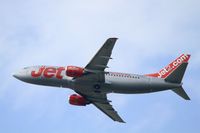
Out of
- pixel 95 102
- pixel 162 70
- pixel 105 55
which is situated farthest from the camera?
pixel 95 102

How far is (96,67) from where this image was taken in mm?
107750

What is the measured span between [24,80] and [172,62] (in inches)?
1093

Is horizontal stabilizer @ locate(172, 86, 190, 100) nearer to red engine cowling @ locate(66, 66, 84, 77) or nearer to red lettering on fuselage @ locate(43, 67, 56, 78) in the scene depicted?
red engine cowling @ locate(66, 66, 84, 77)

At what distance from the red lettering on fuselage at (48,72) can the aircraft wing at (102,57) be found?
21.8 feet

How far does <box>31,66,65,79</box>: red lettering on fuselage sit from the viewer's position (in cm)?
11256

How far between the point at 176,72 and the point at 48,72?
2355 cm

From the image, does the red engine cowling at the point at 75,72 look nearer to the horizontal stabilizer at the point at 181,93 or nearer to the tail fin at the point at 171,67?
the tail fin at the point at 171,67

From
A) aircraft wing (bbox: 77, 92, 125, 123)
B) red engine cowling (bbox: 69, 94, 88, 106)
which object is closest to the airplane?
aircraft wing (bbox: 77, 92, 125, 123)

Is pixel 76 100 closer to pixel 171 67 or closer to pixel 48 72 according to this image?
pixel 48 72

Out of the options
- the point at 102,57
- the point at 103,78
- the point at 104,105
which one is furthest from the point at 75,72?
the point at 104,105

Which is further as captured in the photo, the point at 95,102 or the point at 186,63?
the point at 95,102

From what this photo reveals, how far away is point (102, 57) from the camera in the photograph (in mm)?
105062

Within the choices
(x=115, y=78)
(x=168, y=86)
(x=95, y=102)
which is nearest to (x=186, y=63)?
(x=168, y=86)

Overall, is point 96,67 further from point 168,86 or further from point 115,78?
point 168,86
